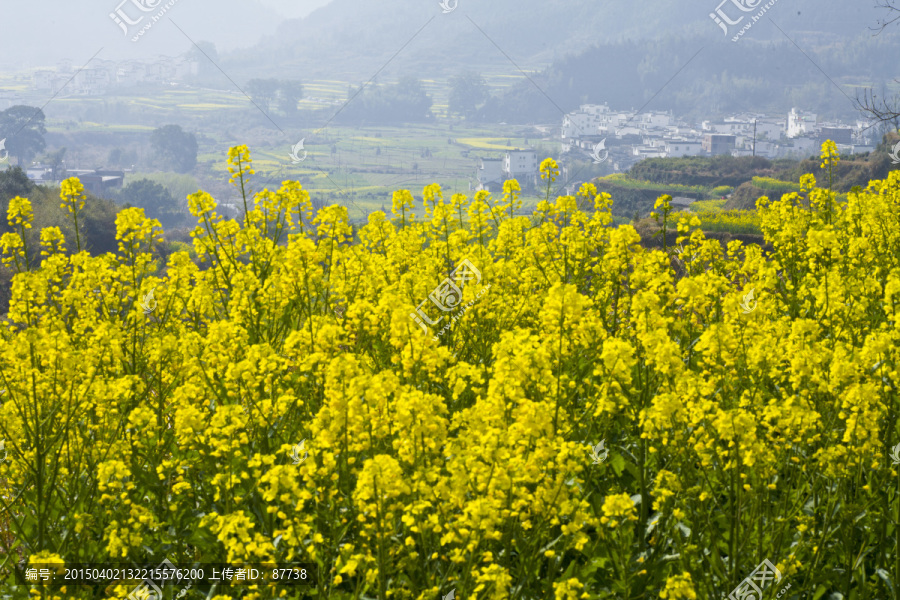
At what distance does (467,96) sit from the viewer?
107 m

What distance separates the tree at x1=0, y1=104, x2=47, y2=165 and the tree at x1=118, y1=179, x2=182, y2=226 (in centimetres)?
2001

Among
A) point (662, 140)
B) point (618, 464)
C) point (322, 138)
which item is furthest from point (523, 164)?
point (618, 464)

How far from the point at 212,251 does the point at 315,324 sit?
1.36 meters

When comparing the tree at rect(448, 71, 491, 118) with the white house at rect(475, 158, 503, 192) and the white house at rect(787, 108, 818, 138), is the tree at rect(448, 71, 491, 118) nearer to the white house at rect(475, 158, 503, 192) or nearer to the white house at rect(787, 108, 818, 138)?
the white house at rect(787, 108, 818, 138)

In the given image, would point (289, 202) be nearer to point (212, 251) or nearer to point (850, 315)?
point (212, 251)

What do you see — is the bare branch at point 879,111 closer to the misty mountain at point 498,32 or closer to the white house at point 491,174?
the white house at point 491,174

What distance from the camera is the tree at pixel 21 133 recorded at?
62094 mm

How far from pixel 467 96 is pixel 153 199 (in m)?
66.6

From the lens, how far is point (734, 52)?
5674 inches

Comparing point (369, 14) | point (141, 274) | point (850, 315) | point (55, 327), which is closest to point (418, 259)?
point (141, 274)

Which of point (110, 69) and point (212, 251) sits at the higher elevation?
point (110, 69)

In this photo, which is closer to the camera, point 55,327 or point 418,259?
point 55,327

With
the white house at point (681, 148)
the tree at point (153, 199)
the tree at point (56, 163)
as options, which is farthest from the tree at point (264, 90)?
the white house at point (681, 148)

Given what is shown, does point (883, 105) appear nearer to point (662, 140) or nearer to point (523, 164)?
point (523, 164)
